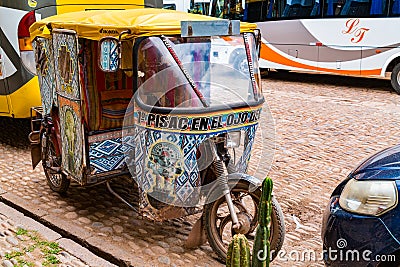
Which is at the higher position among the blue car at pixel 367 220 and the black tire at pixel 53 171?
the blue car at pixel 367 220

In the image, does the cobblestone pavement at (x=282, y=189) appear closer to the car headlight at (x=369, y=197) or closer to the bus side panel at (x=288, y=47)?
the car headlight at (x=369, y=197)

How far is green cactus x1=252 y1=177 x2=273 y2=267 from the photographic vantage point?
2.51 meters

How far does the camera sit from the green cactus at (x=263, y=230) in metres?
2.51

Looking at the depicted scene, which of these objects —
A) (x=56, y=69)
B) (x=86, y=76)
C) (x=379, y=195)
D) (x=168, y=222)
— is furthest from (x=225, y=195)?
(x=56, y=69)

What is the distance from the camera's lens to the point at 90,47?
4766 millimetres

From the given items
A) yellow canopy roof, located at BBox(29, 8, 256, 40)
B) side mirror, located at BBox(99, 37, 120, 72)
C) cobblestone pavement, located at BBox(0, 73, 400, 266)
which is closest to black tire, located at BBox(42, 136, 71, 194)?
cobblestone pavement, located at BBox(0, 73, 400, 266)

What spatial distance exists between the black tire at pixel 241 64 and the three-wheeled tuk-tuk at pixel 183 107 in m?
0.02

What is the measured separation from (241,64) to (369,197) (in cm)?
184

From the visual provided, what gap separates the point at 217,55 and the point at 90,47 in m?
1.29

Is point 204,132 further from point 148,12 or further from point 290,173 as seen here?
point 290,173

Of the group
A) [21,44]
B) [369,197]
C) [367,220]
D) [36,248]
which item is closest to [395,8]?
[21,44]

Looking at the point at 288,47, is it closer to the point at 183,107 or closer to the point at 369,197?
the point at 183,107

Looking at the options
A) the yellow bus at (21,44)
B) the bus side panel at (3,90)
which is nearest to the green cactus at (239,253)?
the yellow bus at (21,44)

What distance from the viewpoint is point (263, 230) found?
2533mm
